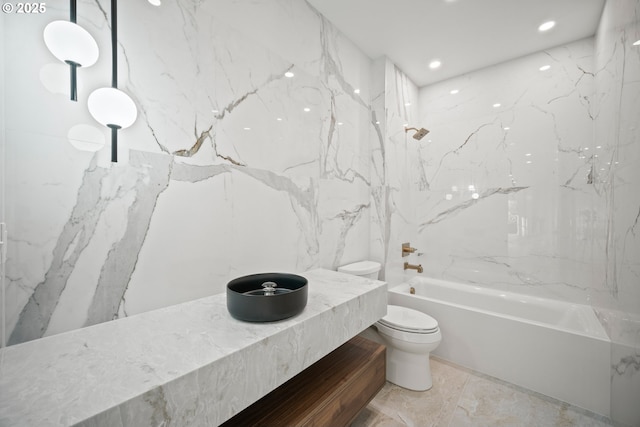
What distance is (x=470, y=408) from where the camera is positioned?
65.1 inches

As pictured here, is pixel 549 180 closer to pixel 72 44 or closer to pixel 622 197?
pixel 622 197

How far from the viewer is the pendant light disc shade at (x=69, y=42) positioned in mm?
852

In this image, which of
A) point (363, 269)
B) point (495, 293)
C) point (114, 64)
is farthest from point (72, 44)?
point (495, 293)

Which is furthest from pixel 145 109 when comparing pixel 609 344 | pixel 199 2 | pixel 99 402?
pixel 609 344

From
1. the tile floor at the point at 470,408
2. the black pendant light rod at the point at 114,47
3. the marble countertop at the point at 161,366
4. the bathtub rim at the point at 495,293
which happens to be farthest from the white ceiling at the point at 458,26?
the tile floor at the point at 470,408

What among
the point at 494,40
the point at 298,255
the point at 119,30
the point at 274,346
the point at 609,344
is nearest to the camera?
the point at 274,346

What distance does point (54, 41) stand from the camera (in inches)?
33.7

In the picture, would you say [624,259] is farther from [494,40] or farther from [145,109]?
[145,109]

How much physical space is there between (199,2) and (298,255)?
1.49 meters

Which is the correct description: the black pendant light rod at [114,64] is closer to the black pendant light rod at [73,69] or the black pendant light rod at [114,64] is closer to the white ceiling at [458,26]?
the black pendant light rod at [73,69]

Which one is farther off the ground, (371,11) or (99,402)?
(371,11)

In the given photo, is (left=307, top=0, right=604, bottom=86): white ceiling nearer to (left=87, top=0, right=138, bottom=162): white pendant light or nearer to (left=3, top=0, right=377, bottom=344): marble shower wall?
(left=3, top=0, right=377, bottom=344): marble shower wall

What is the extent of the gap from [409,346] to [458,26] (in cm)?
243

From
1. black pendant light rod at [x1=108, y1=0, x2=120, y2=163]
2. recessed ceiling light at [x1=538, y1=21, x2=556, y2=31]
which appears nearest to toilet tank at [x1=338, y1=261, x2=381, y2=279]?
black pendant light rod at [x1=108, y1=0, x2=120, y2=163]
